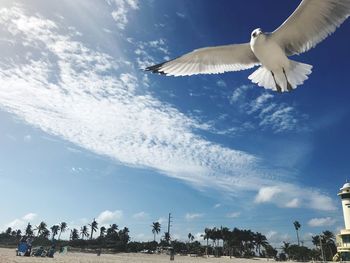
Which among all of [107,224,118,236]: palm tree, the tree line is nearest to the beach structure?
the tree line

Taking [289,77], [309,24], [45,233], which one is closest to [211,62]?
[289,77]

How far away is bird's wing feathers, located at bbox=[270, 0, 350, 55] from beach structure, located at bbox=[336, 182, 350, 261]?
29562mm

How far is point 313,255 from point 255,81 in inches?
2105

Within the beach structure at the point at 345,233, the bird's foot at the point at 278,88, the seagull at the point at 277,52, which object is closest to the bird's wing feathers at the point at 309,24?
the seagull at the point at 277,52

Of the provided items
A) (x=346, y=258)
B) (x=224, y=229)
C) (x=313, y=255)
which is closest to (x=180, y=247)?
(x=224, y=229)

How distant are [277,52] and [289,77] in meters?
0.66

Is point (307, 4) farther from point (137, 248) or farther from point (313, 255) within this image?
point (137, 248)

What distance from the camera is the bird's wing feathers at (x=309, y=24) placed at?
25.8 ft

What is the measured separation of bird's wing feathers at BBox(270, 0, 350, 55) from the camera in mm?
7867

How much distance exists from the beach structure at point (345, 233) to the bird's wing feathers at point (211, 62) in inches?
1151

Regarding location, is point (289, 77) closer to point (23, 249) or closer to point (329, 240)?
point (23, 249)

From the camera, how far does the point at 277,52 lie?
909 centimetres

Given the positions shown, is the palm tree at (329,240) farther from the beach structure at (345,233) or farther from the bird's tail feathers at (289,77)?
the bird's tail feathers at (289,77)

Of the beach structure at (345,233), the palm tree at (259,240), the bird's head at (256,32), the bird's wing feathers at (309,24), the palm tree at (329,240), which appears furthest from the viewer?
the palm tree at (259,240)
